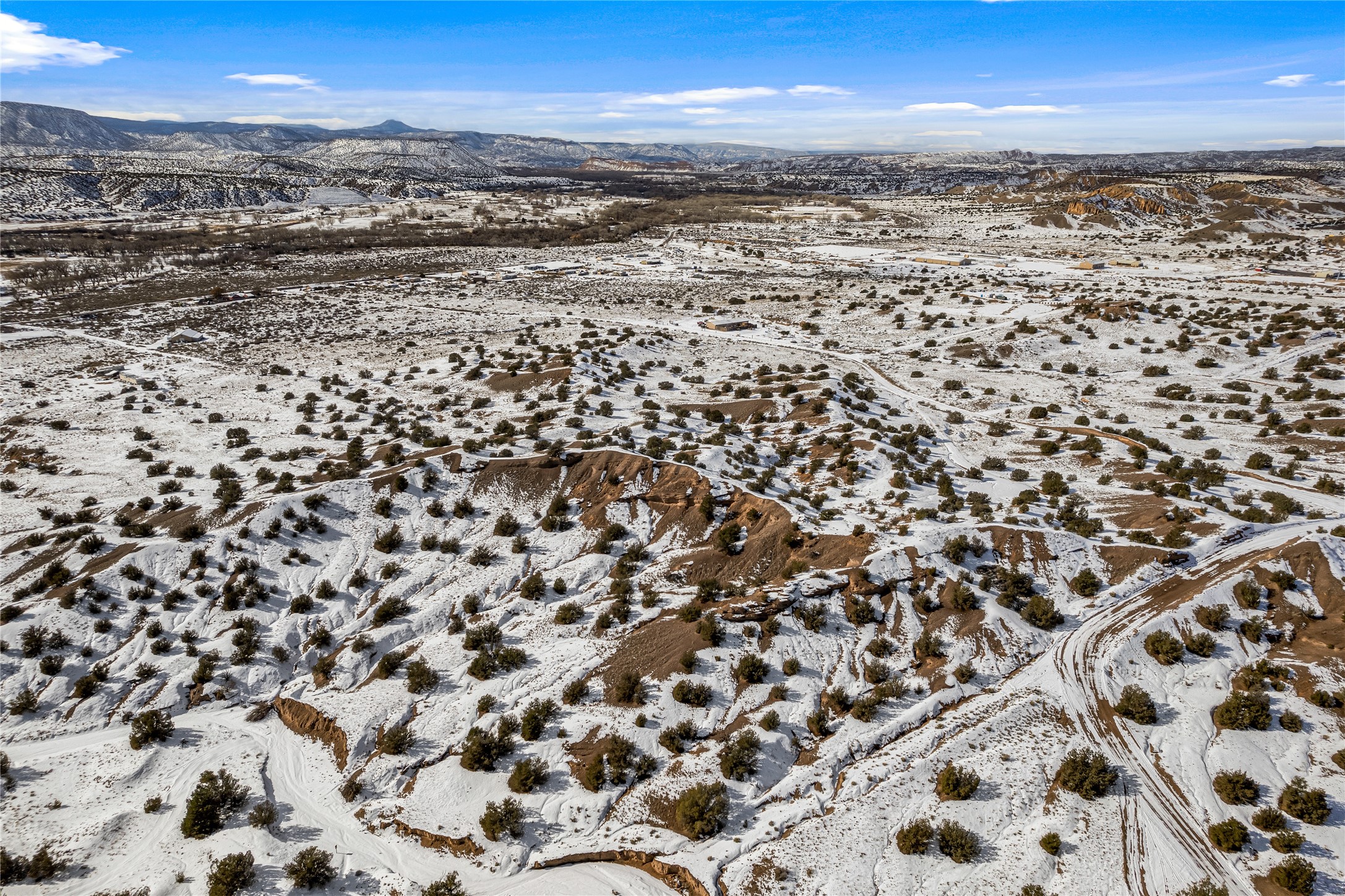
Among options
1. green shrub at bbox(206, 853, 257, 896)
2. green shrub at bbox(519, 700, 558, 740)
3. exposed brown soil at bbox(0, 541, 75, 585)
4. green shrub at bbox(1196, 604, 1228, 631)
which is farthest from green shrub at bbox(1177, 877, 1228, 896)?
exposed brown soil at bbox(0, 541, 75, 585)

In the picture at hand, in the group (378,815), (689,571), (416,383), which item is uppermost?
(416,383)

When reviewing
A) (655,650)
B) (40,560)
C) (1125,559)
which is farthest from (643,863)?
(40,560)

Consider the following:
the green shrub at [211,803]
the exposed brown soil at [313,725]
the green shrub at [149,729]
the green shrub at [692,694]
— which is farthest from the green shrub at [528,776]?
the green shrub at [149,729]

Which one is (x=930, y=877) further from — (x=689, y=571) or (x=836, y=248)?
(x=836, y=248)

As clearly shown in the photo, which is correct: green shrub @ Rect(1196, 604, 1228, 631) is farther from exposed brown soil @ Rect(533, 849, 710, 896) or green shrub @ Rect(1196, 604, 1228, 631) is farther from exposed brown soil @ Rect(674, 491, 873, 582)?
exposed brown soil @ Rect(533, 849, 710, 896)

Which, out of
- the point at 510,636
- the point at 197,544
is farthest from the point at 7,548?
the point at 510,636

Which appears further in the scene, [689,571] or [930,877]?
[689,571]
